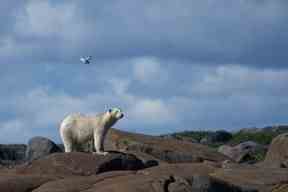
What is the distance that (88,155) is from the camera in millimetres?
33750

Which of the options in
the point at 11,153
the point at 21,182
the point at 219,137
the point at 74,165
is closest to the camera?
the point at 21,182

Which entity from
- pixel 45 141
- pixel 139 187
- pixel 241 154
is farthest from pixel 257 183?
pixel 241 154

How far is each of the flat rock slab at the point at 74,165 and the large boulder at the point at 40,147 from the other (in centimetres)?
1456

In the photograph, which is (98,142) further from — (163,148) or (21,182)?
(163,148)

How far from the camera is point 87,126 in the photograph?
3738 centimetres

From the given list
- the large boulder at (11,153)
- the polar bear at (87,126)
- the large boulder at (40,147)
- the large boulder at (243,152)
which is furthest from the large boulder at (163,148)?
the large boulder at (11,153)

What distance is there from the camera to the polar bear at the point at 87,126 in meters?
37.3

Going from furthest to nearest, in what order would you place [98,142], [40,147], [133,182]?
[40,147]
[98,142]
[133,182]

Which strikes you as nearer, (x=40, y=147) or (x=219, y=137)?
(x=40, y=147)

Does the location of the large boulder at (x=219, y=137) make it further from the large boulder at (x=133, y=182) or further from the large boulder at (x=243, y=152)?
the large boulder at (x=133, y=182)

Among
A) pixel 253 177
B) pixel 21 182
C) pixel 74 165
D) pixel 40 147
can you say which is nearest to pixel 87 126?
pixel 74 165

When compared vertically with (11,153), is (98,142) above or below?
below

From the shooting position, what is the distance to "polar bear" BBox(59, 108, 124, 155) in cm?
3728

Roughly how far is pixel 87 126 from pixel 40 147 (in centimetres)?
1238
